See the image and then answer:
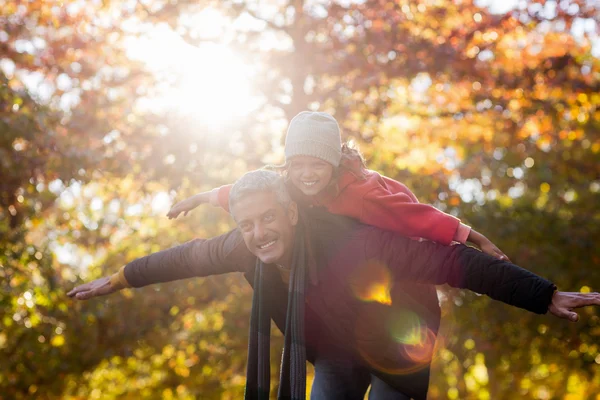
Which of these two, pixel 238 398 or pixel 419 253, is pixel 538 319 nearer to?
pixel 238 398

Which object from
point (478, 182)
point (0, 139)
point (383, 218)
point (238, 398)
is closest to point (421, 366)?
point (383, 218)

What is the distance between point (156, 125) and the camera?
363 inches

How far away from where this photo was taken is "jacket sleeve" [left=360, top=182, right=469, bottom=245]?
9.57 feet

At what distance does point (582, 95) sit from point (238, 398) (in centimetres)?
797

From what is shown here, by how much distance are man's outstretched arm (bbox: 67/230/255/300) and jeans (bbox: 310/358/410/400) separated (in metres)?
0.63

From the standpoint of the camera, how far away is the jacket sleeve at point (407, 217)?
9.57ft

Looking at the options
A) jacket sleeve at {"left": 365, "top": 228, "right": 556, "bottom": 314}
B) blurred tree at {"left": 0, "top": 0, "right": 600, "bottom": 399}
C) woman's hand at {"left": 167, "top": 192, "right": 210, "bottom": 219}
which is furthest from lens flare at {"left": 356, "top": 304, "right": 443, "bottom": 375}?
blurred tree at {"left": 0, "top": 0, "right": 600, "bottom": 399}

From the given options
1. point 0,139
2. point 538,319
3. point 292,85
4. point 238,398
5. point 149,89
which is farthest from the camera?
point 238,398

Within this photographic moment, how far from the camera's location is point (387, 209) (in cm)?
310

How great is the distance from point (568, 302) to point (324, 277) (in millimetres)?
1020

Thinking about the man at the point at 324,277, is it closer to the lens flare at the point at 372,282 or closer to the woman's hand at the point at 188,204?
the lens flare at the point at 372,282

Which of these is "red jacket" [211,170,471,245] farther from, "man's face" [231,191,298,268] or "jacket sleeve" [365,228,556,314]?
"man's face" [231,191,298,268]

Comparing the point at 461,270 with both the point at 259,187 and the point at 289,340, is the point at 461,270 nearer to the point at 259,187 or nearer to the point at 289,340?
the point at 289,340

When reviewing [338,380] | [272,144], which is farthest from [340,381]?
[272,144]
